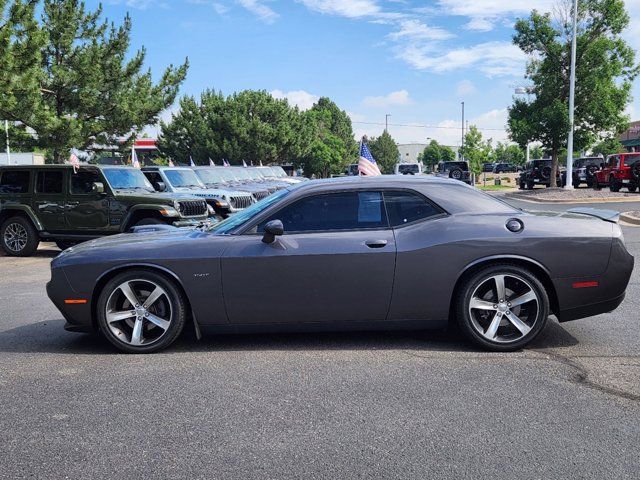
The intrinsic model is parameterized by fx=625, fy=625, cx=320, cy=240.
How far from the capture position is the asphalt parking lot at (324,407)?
3279 mm

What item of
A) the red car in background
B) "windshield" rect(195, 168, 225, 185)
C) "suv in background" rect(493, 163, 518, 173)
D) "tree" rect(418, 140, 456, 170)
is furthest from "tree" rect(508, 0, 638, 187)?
"tree" rect(418, 140, 456, 170)

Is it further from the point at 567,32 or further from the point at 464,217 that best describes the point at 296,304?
the point at 567,32

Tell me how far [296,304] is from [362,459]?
79.2 inches

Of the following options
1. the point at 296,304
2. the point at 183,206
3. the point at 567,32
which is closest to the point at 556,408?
the point at 296,304

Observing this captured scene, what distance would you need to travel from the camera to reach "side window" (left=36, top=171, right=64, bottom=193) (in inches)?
500

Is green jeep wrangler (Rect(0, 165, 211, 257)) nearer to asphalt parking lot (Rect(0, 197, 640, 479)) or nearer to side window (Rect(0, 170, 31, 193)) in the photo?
side window (Rect(0, 170, 31, 193))

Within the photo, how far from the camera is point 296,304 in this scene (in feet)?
17.0

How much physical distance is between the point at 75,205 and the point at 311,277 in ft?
29.2

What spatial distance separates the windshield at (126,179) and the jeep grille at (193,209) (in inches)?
43.5

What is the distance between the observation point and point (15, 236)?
42.7 feet

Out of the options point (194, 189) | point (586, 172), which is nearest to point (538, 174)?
point (586, 172)

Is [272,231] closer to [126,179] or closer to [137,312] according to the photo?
[137,312]

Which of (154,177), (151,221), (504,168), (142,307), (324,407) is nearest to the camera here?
(324,407)

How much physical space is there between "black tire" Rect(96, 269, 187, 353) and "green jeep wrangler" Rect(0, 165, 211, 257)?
22.5 ft
